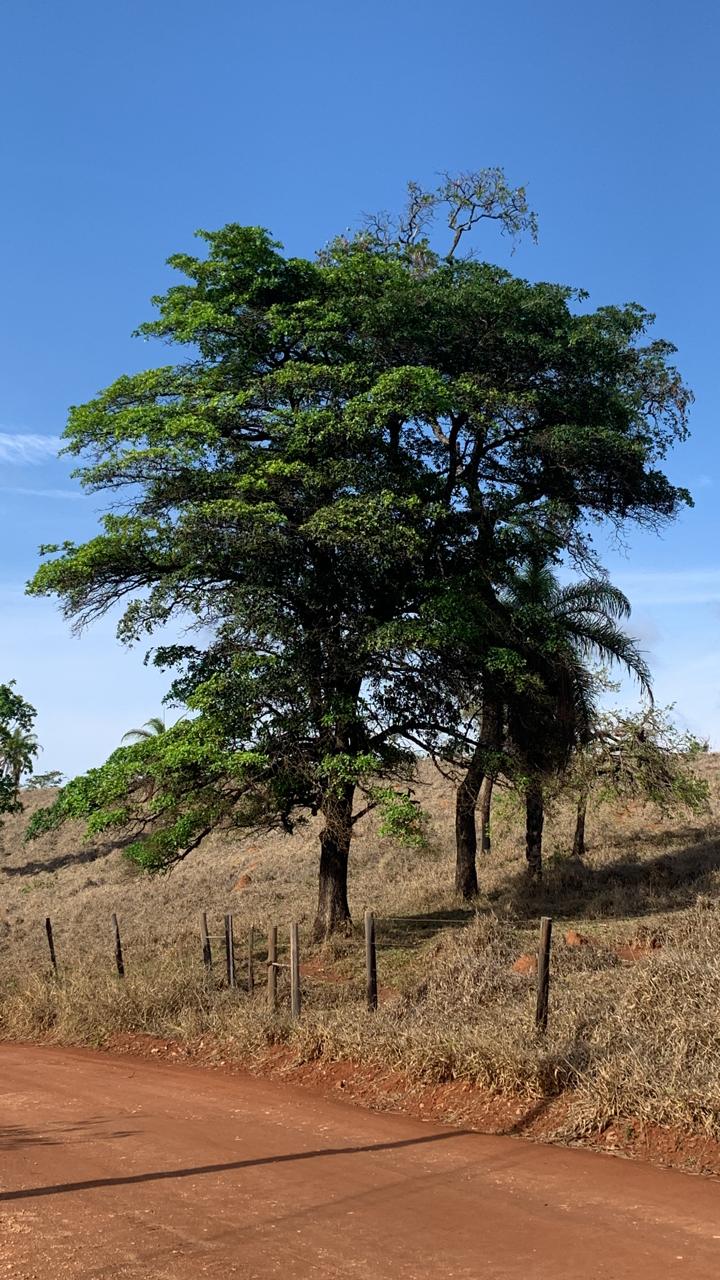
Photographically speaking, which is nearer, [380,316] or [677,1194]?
[677,1194]

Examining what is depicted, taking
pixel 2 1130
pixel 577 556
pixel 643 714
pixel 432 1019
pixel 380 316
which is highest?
pixel 380 316

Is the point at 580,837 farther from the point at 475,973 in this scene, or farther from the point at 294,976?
the point at 294,976

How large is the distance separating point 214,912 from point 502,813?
29.8ft

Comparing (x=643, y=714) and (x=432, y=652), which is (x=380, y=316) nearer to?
(x=432, y=652)

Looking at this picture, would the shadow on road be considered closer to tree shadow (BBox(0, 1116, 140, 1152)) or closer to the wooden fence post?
tree shadow (BBox(0, 1116, 140, 1152))

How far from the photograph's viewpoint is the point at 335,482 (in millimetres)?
19484

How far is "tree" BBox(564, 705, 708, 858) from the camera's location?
26.5 m

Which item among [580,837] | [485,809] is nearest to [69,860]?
[485,809]

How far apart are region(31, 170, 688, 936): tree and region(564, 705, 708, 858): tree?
21.6ft

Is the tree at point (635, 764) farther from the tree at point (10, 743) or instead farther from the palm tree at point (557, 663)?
the tree at point (10, 743)

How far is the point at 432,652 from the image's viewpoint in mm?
20109

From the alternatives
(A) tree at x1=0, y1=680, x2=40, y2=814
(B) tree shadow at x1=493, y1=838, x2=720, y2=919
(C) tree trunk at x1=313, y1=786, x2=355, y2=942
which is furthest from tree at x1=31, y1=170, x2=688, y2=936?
(A) tree at x1=0, y1=680, x2=40, y2=814

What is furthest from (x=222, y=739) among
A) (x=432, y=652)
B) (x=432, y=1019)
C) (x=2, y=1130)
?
(x=2, y=1130)

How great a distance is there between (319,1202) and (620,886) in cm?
1657
